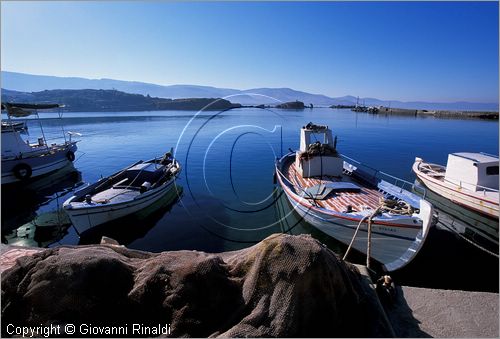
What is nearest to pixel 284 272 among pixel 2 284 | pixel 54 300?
pixel 54 300

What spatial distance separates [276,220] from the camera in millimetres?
18484

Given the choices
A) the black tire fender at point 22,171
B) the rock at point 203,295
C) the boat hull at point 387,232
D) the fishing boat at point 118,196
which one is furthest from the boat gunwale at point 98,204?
the black tire fender at point 22,171

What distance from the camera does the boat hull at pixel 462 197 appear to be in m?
17.7

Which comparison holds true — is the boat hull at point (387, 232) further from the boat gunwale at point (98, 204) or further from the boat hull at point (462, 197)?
the boat gunwale at point (98, 204)

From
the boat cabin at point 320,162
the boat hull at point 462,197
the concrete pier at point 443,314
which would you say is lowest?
the boat hull at point 462,197

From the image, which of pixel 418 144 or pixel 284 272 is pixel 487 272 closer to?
pixel 284 272

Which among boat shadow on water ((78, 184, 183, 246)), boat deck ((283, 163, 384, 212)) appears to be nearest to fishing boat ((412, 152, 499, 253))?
boat deck ((283, 163, 384, 212))

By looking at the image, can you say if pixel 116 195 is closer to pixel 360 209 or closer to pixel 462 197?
pixel 360 209

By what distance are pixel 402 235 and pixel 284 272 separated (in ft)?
29.3

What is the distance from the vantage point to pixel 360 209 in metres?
13.3

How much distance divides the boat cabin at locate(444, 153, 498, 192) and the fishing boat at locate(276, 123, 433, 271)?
26.4ft

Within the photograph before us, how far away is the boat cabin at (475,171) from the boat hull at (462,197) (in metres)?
0.56

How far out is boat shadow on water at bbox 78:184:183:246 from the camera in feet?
50.7

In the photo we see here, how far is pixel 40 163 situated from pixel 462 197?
41.9 metres
